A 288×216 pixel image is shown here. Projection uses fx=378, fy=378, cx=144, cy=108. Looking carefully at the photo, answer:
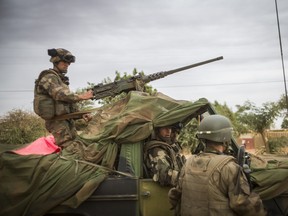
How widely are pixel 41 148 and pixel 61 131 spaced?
1.18ft

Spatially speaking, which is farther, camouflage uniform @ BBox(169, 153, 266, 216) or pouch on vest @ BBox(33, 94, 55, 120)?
pouch on vest @ BBox(33, 94, 55, 120)

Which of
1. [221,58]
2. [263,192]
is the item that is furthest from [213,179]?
[221,58]

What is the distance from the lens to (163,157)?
4.22 meters

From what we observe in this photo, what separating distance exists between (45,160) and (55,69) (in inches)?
60.5

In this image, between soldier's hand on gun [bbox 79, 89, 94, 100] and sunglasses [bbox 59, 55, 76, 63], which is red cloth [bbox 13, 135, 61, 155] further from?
sunglasses [bbox 59, 55, 76, 63]

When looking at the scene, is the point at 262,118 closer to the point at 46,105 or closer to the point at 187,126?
the point at 187,126

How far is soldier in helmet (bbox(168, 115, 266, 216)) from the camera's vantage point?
2.83 metres

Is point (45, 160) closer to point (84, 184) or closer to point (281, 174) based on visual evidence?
point (84, 184)

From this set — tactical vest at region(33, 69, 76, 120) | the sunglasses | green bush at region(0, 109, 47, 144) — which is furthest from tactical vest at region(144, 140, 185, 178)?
green bush at region(0, 109, 47, 144)

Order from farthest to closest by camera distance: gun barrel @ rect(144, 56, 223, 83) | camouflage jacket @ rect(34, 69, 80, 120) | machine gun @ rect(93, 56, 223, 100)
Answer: gun barrel @ rect(144, 56, 223, 83)
machine gun @ rect(93, 56, 223, 100)
camouflage jacket @ rect(34, 69, 80, 120)

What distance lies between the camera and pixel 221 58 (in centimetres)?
630

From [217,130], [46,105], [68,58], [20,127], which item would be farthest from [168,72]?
[20,127]

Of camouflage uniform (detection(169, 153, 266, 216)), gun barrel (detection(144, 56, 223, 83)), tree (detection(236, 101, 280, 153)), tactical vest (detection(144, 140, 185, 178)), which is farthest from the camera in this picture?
tree (detection(236, 101, 280, 153))

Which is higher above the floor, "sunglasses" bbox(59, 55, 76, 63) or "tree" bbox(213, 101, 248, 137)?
"sunglasses" bbox(59, 55, 76, 63)
